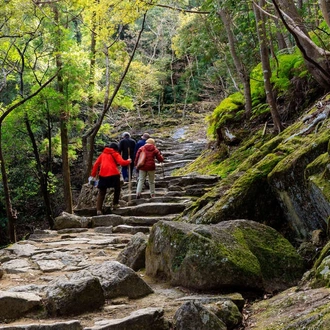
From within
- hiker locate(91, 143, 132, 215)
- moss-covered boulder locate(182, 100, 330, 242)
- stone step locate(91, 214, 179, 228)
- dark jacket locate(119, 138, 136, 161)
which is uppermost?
dark jacket locate(119, 138, 136, 161)

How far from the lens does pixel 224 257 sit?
432 centimetres

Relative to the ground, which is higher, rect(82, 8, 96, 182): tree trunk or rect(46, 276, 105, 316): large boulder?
rect(82, 8, 96, 182): tree trunk

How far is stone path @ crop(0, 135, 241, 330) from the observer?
3940 millimetres

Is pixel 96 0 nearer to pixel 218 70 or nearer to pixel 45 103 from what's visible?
pixel 45 103

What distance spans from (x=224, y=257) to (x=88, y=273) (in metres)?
1.56

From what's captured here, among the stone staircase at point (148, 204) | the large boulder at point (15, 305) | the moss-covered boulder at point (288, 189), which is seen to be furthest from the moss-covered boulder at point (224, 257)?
the stone staircase at point (148, 204)

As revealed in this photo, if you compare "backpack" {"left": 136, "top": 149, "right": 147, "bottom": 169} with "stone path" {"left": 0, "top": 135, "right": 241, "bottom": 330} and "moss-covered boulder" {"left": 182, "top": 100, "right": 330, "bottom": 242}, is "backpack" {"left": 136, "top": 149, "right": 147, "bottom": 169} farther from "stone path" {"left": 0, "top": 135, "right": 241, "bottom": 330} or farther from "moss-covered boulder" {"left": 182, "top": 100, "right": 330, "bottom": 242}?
"moss-covered boulder" {"left": 182, "top": 100, "right": 330, "bottom": 242}

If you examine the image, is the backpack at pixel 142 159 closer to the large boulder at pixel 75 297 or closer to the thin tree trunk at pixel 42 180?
the thin tree trunk at pixel 42 180

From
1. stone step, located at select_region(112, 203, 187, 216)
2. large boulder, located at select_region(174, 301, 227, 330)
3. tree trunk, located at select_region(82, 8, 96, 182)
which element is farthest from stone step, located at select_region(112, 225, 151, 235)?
tree trunk, located at select_region(82, 8, 96, 182)

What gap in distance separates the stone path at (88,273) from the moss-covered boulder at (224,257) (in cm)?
26

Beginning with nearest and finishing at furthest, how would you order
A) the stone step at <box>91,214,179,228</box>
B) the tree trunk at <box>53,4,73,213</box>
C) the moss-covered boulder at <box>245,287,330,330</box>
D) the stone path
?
1. the moss-covered boulder at <box>245,287,330,330</box>
2. the stone path
3. the stone step at <box>91,214,179,228</box>
4. the tree trunk at <box>53,4,73,213</box>

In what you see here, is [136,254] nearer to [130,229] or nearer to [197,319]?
[197,319]

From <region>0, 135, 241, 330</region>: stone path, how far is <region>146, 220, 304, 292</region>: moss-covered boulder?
0.85 feet

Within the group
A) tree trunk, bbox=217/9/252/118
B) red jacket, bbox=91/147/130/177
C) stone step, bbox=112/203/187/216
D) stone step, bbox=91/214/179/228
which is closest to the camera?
stone step, bbox=91/214/179/228
